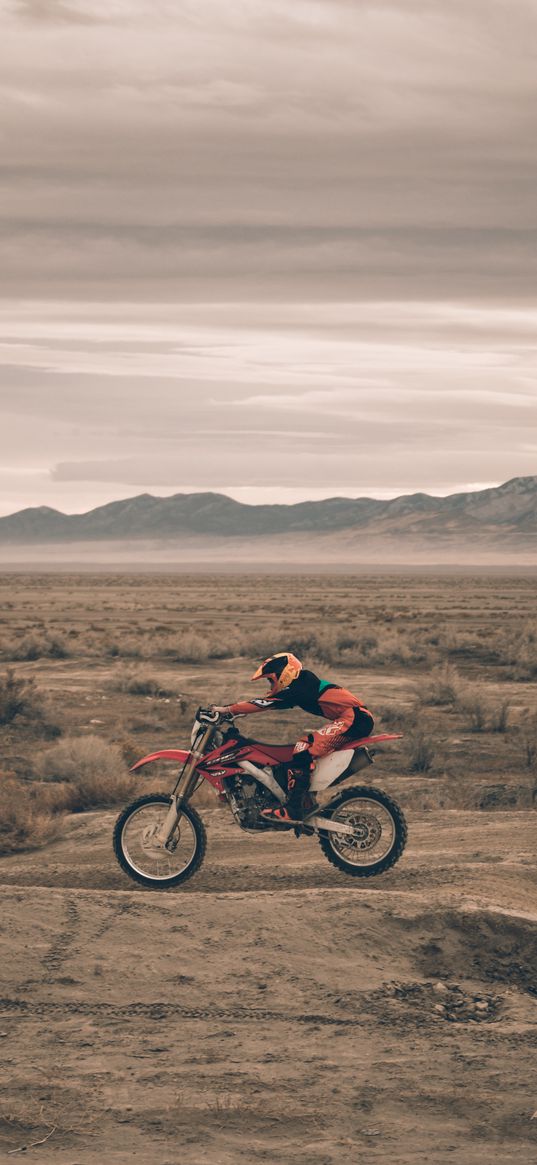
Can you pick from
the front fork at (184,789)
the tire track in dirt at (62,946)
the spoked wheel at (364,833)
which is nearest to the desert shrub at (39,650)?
the front fork at (184,789)

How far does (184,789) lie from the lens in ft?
33.7

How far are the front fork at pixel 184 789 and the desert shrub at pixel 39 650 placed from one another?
30.3 m

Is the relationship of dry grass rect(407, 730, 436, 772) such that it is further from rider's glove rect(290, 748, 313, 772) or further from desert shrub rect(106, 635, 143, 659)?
desert shrub rect(106, 635, 143, 659)

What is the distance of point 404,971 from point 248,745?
7.44ft

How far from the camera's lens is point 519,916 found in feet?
30.6

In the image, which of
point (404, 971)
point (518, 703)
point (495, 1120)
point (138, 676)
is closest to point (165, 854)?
point (404, 971)

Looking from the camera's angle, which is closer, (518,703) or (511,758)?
(511,758)

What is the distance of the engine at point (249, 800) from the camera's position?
1011 cm

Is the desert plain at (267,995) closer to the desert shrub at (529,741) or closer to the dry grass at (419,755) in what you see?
the dry grass at (419,755)

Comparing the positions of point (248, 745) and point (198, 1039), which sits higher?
point (248, 745)

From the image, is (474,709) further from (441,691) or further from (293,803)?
(293,803)

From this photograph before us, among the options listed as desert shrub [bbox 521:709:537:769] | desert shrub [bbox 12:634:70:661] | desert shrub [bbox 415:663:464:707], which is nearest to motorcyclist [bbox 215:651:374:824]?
desert shrub [bbox 521:709:537:769]

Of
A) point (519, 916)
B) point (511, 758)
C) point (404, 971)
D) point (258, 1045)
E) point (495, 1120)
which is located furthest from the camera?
point (511, 758)

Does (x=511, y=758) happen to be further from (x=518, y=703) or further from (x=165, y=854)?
(x=165, y=854)
